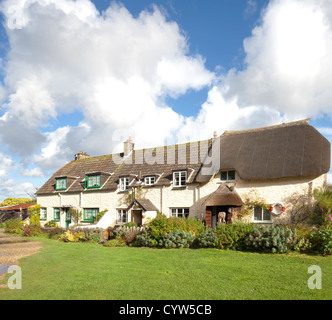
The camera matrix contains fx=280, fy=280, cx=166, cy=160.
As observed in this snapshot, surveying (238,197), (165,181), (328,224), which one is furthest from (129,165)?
(328,224)

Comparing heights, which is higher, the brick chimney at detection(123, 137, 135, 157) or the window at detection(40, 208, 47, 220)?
the brick chimney at detection(123, 137, 135, 157)

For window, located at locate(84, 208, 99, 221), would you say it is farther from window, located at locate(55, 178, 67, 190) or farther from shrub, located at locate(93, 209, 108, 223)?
window, located at locate(55, 178, 67, 190)

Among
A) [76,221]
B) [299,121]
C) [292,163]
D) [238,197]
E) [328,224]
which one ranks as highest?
[299,121]

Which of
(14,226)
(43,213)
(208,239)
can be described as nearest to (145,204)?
(208,239)

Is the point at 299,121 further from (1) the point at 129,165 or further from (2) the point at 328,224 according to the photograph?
(1) the point at 129,165

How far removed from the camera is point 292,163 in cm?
1659

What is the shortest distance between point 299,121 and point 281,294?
15.5 m

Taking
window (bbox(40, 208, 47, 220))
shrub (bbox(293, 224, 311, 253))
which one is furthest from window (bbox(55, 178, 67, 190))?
shrub (bbox(293, 224, 311, 253))

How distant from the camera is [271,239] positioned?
12.3 meters

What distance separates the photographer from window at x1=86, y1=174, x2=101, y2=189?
25203 millimetres

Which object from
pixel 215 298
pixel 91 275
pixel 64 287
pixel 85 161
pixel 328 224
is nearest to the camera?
pixel 215 298

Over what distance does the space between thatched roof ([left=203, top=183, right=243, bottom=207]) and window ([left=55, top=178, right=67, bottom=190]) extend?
636 inches

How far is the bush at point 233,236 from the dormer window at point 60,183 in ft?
61.5

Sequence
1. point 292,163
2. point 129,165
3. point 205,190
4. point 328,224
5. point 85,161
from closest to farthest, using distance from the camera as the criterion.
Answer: point 328,224 < point 292,163 < point 205,190 < point 129,165 < point 85,161
